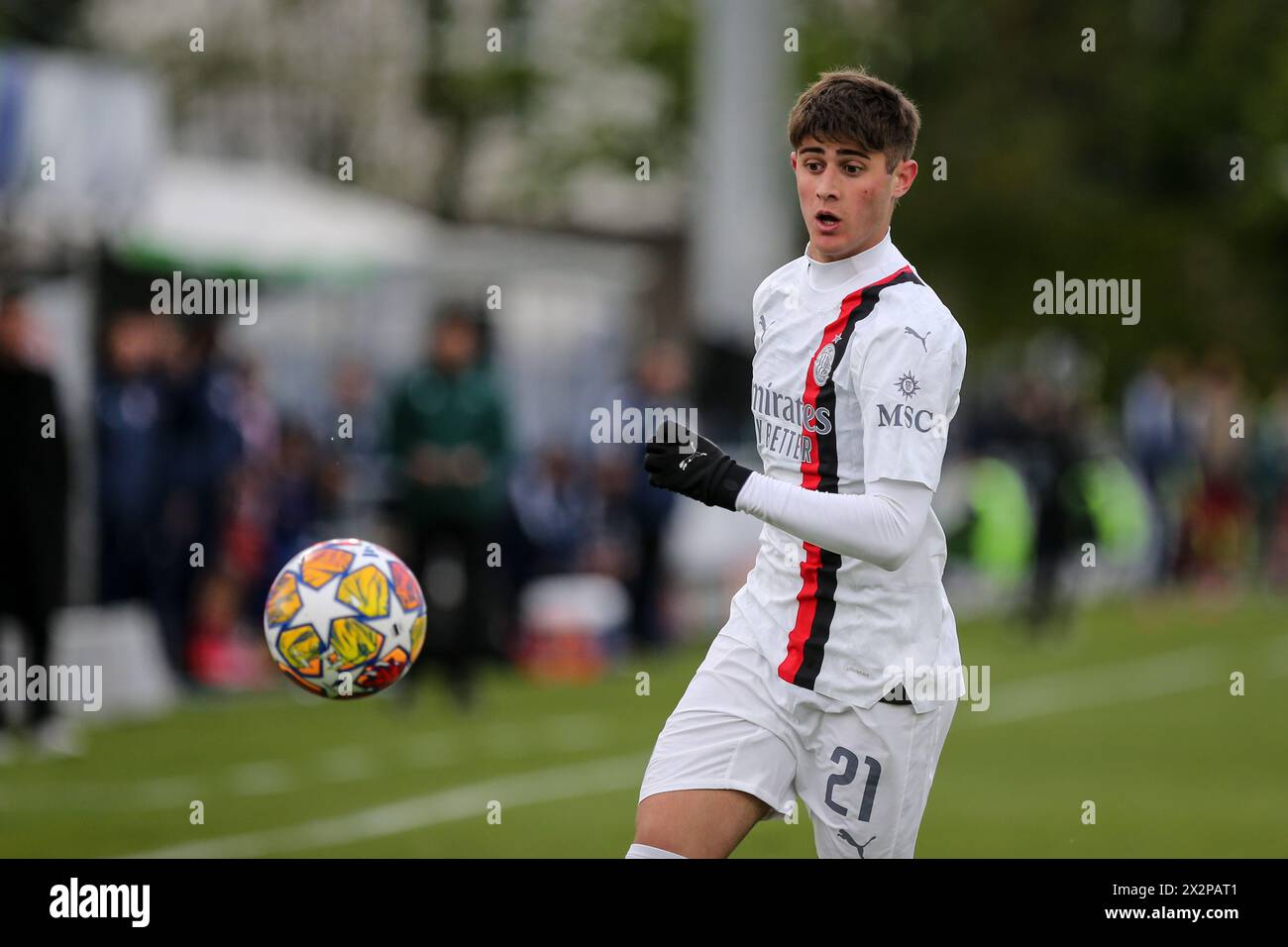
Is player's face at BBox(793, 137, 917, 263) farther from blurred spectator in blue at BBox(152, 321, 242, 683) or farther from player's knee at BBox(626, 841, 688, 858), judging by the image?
blurred spectator in blue at BBox(152, 321, 242, 683)

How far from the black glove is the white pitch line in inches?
182

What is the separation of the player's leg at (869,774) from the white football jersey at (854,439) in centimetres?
6

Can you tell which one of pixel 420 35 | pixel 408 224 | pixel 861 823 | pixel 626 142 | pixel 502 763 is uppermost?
pixel 420 35

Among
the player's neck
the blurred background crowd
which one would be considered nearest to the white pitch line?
the blurred background crowd

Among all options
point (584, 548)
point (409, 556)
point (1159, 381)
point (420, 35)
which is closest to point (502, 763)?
point (409, 556)

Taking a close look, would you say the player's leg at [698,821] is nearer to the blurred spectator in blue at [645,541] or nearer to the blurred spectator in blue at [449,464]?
the blurred spectator in blue at [449,464]

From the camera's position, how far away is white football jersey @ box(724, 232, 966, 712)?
17.6 ft

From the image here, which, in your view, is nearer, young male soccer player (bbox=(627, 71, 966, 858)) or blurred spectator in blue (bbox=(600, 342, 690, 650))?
young male soccer player (bbox=(627, 71, 966, 858))

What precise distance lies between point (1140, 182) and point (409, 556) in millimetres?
38900

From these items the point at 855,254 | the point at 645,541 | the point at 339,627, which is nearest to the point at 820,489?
the point at 855,254

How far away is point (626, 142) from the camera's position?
34.3 metres

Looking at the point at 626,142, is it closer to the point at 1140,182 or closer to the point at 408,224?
the point at 408,224

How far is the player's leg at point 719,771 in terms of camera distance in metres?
5.52

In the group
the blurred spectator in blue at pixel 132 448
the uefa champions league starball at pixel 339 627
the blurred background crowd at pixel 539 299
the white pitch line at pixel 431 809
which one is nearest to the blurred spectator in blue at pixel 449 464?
the blurred background crowd at pixel 539 299
